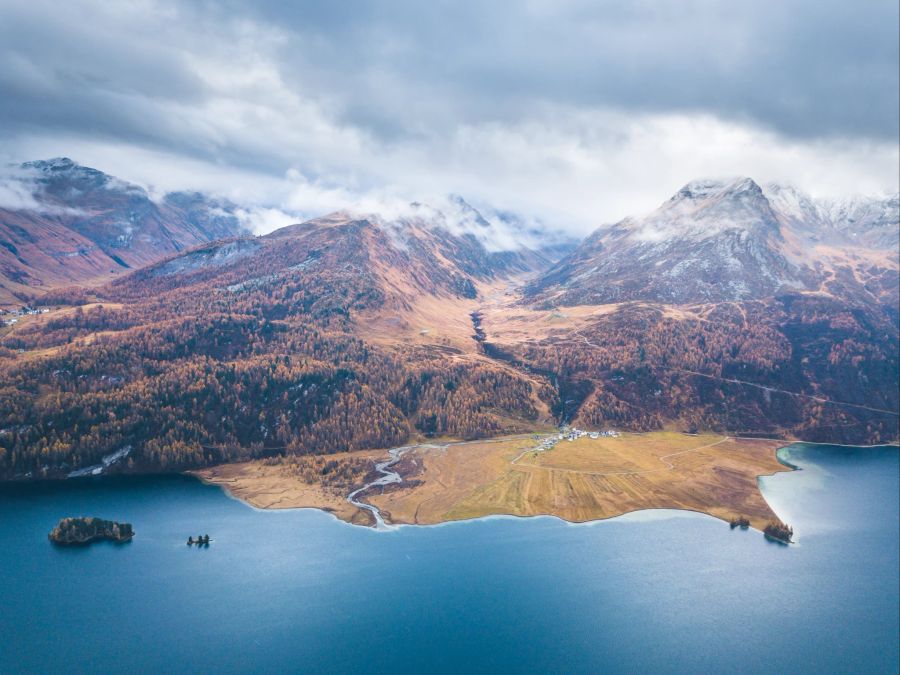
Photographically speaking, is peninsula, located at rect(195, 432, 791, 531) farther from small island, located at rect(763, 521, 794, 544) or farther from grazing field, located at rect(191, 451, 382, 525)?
small island, located at rect(763, 521, 794, 544)

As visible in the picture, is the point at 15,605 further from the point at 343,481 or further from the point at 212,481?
the point at 343,481

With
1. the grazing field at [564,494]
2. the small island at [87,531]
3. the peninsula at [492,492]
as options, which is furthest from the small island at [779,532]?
the small island at [87,531]

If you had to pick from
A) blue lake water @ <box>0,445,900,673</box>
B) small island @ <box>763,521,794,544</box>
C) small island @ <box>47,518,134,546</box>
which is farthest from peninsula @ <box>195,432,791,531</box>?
small island @ <box>47,518,134,546</box>

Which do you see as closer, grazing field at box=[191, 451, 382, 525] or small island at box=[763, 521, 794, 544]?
small island at box=[763, 521, 794, 544]

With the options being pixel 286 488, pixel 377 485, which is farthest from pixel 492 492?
pixel 286 488

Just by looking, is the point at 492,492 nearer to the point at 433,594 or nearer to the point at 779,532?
the point at 433,594

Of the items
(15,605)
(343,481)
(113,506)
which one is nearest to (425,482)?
(343,481)

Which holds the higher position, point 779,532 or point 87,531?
point 87,531
